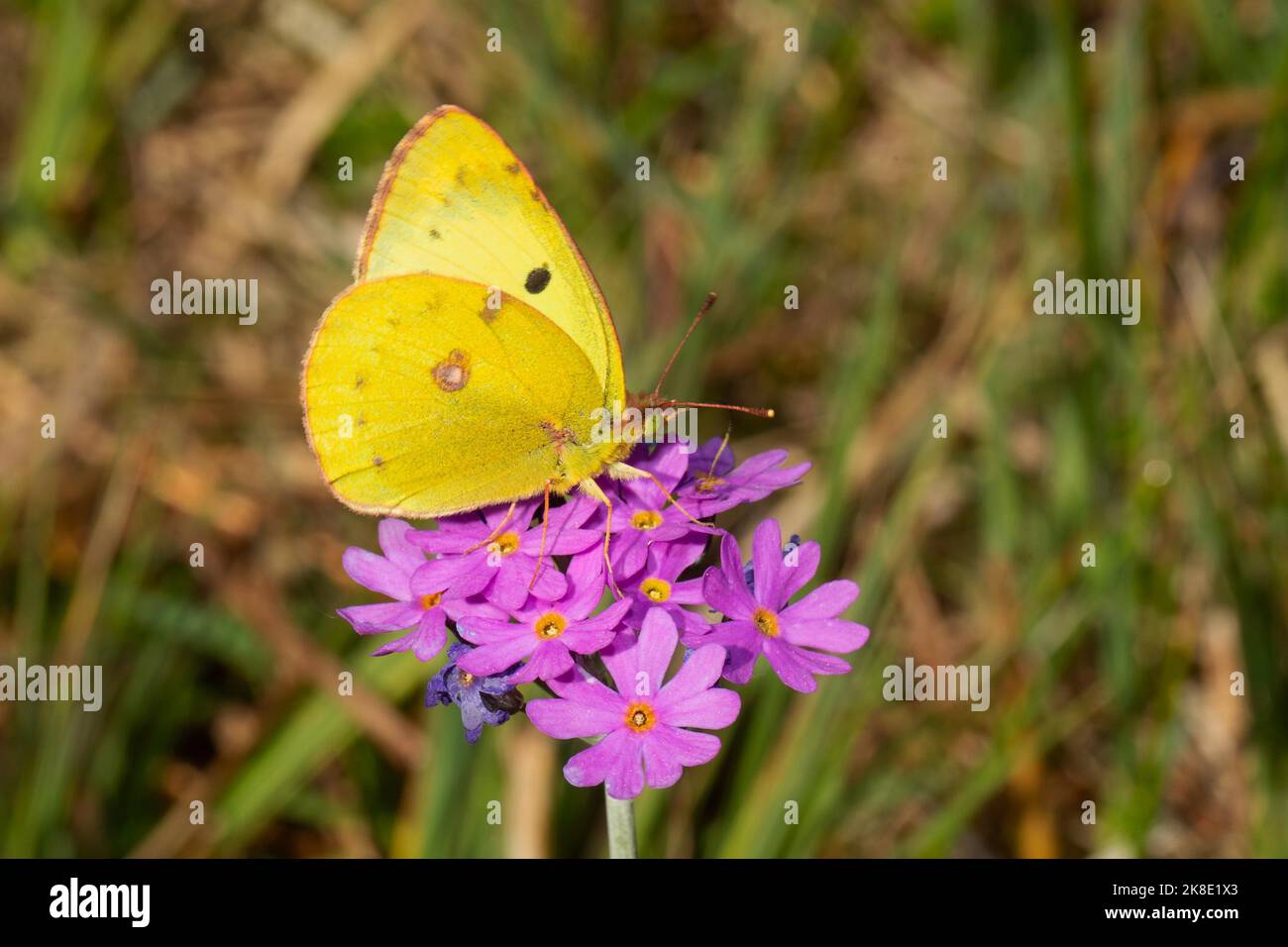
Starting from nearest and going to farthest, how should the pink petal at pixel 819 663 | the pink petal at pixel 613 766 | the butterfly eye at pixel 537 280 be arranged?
the pink petal at pixel 613 766
the pink petal at pixel 819 663
the butterfly eye at pixel 537 280

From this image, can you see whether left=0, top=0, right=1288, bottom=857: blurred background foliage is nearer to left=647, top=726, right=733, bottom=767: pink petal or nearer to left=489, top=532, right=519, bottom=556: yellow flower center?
left=489, top=532, right=519, bottom=556: yellow flower center

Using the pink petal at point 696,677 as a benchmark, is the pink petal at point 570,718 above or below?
below

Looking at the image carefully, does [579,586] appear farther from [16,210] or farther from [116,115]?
[116,115]

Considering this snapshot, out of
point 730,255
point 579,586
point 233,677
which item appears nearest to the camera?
point 579,586

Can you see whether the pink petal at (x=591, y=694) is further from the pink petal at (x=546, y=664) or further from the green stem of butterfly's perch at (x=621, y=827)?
the green stem of butterfly's perch at (x=621, y=827)

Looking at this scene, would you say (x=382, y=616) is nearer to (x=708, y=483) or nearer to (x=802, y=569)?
(x=708, y=483)

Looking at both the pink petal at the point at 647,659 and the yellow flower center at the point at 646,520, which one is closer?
the pink petal at the point at 647,659

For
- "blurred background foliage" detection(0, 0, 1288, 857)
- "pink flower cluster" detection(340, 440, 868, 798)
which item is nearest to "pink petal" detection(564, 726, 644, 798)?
"pink flower cluster" detection(340, 440, 868, 798)

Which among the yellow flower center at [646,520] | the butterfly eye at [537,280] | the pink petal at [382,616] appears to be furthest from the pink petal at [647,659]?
the butterfly eye at [537,280]
